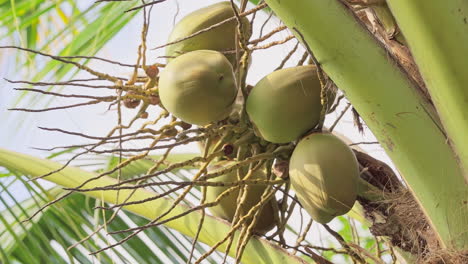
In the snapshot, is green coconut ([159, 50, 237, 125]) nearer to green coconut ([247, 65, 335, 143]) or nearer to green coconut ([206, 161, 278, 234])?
green coconut ([247, 65, 335, 143])

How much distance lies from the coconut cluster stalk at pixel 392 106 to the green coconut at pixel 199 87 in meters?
0.18

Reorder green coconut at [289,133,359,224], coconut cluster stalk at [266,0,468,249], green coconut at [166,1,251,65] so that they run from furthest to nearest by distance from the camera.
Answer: green coconut at [166,1,251,65], green coconut at [289,133,359,224], coconut cluster stalk at [266,0,468,249]

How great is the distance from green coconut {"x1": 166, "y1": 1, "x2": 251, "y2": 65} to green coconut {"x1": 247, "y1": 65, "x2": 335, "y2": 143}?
13 cm

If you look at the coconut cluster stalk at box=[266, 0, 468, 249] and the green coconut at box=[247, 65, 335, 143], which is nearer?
the coconut cluster stalk at box=[266, 0, 468, 249]

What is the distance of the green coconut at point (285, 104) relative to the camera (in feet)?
3.31

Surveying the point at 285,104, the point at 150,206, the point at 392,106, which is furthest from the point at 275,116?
the point at 150,206

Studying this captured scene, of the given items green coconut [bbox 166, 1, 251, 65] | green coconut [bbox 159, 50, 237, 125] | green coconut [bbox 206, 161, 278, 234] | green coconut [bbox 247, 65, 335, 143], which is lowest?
green coconut [bbox 206, 161, 278, 234]

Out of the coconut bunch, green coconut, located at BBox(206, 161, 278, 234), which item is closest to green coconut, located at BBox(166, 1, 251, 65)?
the coconut bunch

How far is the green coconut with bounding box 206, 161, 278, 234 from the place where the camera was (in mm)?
1176

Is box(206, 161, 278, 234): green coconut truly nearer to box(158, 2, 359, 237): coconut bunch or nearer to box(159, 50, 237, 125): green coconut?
box(158, 2, 359, 237): coconut bunch

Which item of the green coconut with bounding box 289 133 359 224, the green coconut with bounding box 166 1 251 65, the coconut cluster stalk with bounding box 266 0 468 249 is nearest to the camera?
the coconut cluster stalk with bounding box 266 0 468 249

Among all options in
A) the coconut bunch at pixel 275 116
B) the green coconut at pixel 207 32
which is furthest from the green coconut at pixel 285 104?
the green coconut at pixel 207 32

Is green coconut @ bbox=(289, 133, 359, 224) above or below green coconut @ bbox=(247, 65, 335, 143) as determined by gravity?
below

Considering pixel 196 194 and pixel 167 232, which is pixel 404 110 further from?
pixel 196 194
